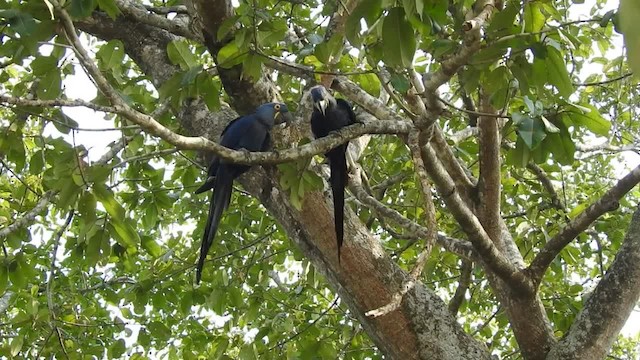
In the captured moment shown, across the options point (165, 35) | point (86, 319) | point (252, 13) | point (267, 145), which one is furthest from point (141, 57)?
point (86, 319)

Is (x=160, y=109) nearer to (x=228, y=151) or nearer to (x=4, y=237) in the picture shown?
(x=4, y=237)

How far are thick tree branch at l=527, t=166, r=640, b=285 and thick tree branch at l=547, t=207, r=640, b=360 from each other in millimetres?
214

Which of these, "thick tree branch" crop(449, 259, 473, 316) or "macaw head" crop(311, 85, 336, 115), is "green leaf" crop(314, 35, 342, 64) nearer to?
"macaw head" crop(311, 85, 336, 115)

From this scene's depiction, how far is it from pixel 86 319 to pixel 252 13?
10.0 ft

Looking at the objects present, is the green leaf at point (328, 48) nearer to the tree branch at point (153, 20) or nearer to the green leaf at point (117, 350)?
the tree branch at point (153, 20)

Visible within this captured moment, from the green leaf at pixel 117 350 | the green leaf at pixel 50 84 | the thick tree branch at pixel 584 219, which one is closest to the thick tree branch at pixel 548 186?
the thick tree branch at pixel 584 219

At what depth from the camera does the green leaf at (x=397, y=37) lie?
1787 millimetres

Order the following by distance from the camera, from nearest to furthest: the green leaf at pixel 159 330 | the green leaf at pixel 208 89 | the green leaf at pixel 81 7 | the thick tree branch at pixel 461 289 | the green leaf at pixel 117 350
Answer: the green leaf at pixel 81 7 < the green leaf at pixel 208 89 < the thick tree branch at pixel 461 289 < the green leaf at pixel 117 350 < the green leaf at pixel 159 330

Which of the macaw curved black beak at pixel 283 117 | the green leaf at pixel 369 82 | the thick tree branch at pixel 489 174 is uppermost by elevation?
the green leaf at pixel 369 82

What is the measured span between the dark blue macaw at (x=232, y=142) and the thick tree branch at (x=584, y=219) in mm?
1420

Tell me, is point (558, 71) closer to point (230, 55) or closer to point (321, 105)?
point (230, 55)

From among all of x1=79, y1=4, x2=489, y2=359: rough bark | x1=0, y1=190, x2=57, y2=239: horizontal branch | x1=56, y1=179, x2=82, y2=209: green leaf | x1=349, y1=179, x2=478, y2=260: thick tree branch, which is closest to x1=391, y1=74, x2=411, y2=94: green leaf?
x1=79, y1=4, x2=489, y2=359: rough bark

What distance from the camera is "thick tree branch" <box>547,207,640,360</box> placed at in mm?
2680

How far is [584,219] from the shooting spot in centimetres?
272
